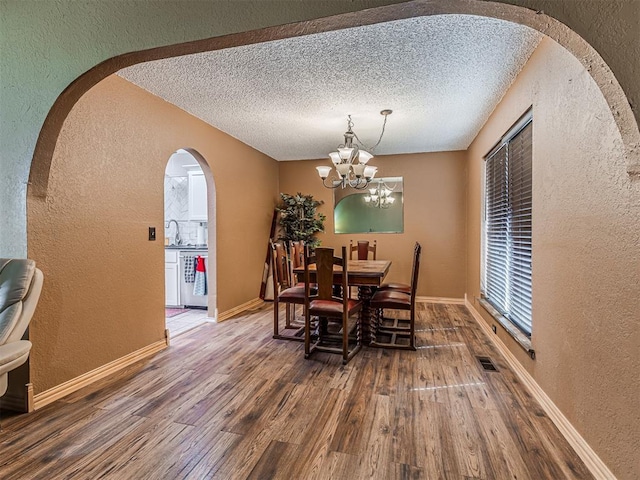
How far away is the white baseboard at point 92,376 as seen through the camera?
2.13 meters

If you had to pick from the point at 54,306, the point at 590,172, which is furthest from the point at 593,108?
the point at 54,306

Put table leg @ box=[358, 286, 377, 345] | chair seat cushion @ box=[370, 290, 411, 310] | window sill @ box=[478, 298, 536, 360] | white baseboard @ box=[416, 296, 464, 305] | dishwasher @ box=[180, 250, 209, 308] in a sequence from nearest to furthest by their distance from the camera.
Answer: window sill @ box=[478, 298, 536, 360], chair seat cushion @ box=[370, 290, 411, 310], table leg @ box=[358, 286, 377, 345], dishwasher @ box=[180, 250, 209, 308], white baseboard @ box=[416, 296, 464, 305]

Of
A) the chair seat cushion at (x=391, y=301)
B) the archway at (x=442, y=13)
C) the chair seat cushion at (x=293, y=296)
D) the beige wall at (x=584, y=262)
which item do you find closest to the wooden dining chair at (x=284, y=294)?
the chair seat cushion at (x=293, y=296)

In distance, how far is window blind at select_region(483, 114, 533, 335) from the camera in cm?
262

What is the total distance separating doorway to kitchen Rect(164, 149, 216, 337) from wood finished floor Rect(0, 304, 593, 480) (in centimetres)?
141

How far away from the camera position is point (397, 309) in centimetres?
339

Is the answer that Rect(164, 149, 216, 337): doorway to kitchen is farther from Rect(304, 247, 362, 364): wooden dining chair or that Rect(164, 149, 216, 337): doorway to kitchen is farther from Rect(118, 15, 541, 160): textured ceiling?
Rect(304, 247, 362, 364): wooden dining chair

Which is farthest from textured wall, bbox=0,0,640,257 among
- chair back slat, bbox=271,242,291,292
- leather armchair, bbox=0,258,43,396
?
chair back slat, bbox=271,242,291,292

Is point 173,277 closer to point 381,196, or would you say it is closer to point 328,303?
point 328,303

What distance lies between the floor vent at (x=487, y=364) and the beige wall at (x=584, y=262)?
0.91 ft

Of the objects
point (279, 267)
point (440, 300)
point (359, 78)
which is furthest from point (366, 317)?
point (440, 300)

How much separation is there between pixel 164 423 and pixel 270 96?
281 centimetres

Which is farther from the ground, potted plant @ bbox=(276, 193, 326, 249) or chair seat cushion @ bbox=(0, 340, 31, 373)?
potted plant @ bbox=(276, 193, 326, 249)

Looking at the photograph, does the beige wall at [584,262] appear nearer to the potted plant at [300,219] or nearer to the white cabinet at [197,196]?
the potted plant at [300,219]
